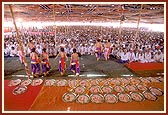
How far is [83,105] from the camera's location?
4758 mm

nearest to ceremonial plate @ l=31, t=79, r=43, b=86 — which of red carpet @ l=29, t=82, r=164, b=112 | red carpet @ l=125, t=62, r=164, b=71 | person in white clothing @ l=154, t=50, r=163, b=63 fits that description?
red carpet @ l=29, t=82, r=164, b=112

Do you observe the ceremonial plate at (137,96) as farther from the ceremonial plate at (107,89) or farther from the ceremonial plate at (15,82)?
the ceremonial plate at (15,82)

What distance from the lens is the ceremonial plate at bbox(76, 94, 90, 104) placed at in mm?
4895

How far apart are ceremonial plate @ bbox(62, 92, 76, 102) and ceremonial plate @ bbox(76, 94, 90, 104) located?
5.0 inches

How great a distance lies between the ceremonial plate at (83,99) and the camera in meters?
4.89

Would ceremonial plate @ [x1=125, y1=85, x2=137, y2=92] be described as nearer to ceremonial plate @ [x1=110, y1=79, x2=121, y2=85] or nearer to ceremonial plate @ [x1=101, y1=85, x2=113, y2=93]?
ceremonial plate @ [x1=110, y1=79, x2=121, y2=85]

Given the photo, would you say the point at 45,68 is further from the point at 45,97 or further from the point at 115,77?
the point at 115,77

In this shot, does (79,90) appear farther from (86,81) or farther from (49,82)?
(49,82)

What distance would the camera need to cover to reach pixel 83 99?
16.3ft

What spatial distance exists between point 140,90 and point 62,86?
7.14 ft

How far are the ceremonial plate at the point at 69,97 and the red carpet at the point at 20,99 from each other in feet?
2.56

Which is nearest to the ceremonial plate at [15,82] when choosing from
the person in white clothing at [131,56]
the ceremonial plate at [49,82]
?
the ceremonial plate at [49,82]

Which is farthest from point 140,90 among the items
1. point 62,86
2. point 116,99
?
point 62,86

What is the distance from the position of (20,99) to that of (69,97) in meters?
1.24
